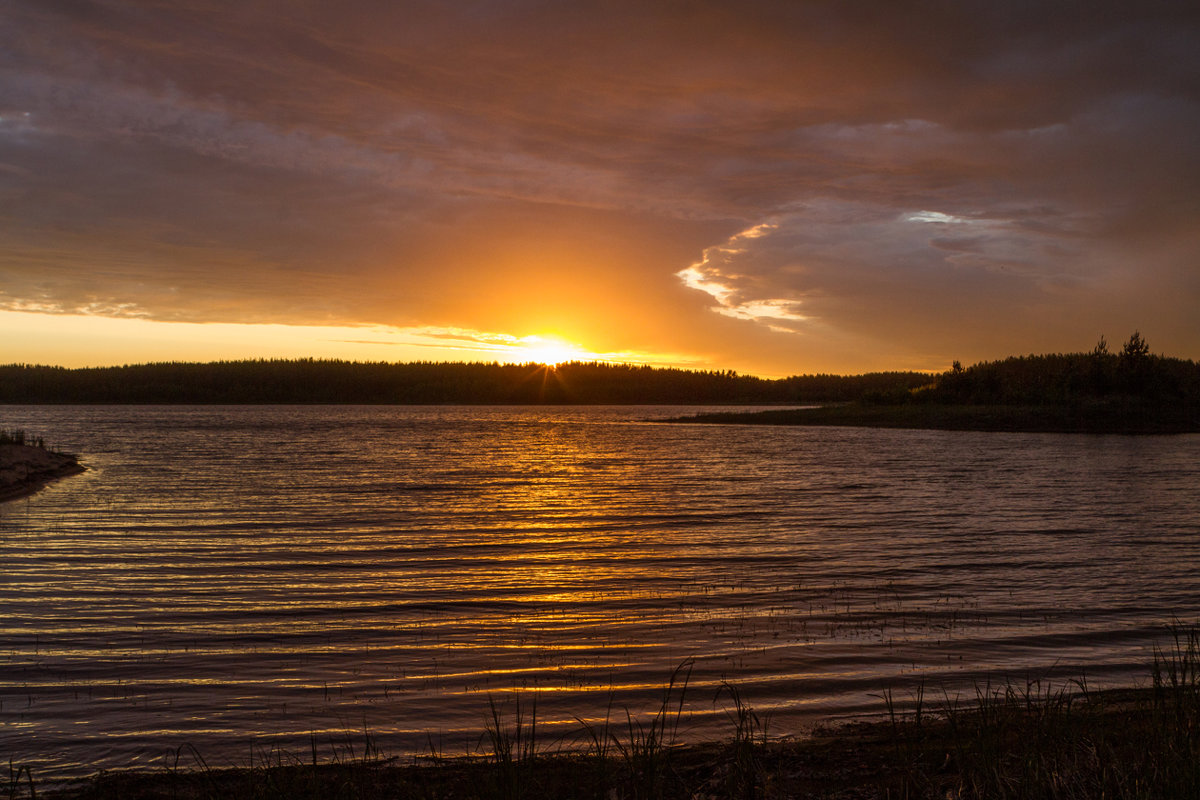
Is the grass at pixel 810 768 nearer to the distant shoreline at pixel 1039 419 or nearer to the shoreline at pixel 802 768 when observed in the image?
the shoreline at pixel 802 768

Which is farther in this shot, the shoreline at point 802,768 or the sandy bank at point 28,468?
the sandy bank at point 28,468

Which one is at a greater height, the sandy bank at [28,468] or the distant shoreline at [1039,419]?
the distant shoreline at [1039,419]

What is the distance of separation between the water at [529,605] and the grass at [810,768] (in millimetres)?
Result: 687

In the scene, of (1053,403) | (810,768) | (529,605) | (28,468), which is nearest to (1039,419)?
(1053,403)

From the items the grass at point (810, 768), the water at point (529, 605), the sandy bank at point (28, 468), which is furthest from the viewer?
the sandy bank at point (28, 468)

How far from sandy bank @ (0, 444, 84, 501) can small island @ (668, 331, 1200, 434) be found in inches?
3154

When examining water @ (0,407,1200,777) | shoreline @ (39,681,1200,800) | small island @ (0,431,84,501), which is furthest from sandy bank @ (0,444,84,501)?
shoreline @ (39,681,1200,800)

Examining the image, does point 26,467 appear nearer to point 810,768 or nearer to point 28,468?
point 28,468

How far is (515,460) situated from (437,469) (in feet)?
29.8

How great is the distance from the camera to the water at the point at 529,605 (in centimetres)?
874

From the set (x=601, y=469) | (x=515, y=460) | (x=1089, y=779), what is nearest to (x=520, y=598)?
(x=1089, y=779)

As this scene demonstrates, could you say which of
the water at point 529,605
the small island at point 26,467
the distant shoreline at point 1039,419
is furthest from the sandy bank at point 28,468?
the distant shoreline at point 1039,419

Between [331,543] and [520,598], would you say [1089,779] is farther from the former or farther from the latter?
[331,543]

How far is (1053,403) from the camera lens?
87688 millimetres
